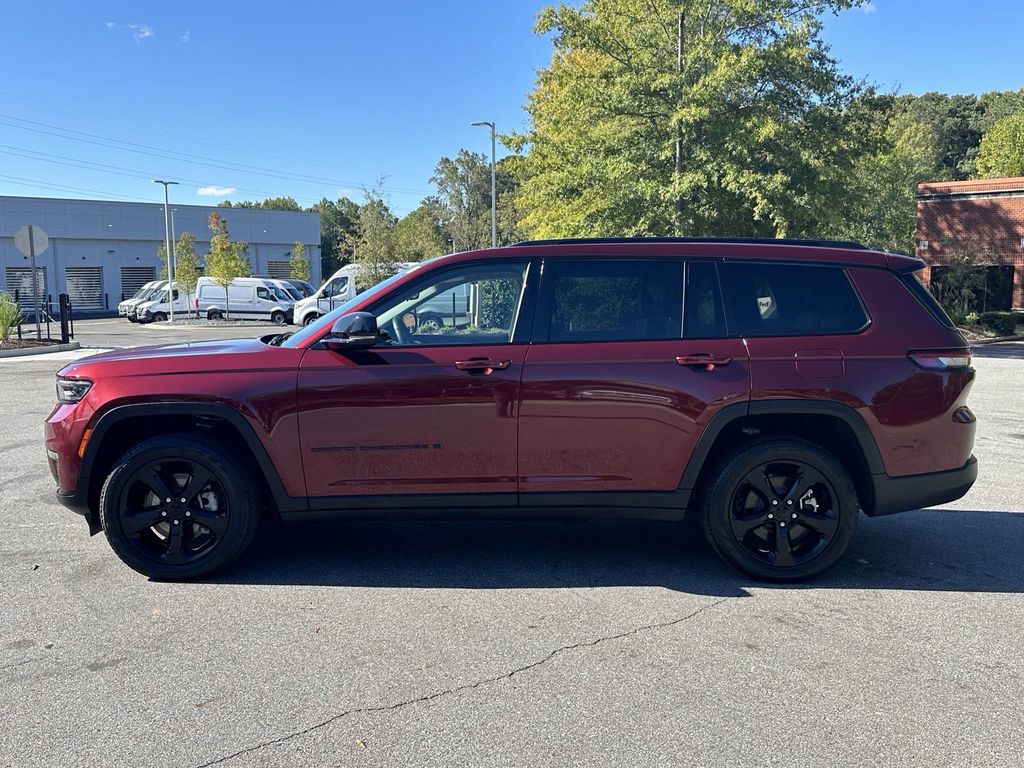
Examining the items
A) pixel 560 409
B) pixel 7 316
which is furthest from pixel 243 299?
pixel 560 409

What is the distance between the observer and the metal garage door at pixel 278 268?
59.9m

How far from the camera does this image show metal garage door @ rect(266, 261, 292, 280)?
59.9 m

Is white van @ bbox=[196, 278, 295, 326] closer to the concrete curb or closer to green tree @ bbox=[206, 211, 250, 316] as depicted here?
green tree @ bbox=[206, 211, 250, 316]

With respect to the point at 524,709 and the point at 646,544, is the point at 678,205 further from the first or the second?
the point at 524,709

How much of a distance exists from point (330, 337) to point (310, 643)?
62.5 inches

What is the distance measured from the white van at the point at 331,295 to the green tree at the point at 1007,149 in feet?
105

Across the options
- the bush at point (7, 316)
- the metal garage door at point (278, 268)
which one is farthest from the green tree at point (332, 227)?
the bush at point (7, 316)

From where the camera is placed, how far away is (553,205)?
19.5 metres

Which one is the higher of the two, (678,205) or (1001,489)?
(678,205)

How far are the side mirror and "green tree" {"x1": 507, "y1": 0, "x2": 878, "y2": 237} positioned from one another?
45.9ft

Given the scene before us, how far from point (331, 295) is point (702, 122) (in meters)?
17.2

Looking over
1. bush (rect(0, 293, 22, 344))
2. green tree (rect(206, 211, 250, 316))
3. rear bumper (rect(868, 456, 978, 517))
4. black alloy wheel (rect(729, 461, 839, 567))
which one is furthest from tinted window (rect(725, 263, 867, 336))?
green tree (rect(206, 211, 250, 316))

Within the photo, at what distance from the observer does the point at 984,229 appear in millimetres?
30438

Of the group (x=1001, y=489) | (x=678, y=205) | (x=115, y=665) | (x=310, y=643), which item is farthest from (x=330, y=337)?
(x=678, y=205)
